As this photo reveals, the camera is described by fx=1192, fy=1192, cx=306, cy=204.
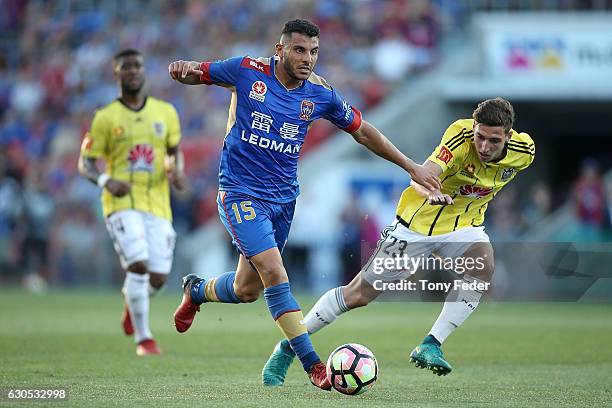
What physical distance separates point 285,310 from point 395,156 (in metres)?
1.40

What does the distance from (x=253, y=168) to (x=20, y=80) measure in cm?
2109

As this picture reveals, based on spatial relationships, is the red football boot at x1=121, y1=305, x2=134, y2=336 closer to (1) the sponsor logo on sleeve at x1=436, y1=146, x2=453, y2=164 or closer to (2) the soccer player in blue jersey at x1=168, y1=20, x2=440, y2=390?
(2) the soccer player in blue jersey at x1=168, y1=20, x2=440, y2=390

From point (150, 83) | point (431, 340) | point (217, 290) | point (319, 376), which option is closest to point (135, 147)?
point (217, 290)

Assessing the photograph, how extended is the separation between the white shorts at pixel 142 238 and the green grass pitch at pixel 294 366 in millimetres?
919

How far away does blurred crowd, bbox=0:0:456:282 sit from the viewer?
2478cm

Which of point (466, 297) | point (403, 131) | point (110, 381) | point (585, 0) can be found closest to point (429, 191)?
point (466, 297)

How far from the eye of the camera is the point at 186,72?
8508 mm

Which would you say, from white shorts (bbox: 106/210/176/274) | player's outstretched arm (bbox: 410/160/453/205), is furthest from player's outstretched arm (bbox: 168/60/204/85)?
white shorts (bbox: 106/210/176/274)

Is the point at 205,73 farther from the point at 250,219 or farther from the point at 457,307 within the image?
the point at 457,307

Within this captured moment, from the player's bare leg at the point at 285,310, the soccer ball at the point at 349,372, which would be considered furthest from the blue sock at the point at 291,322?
the soccer ball at the point at 349,372

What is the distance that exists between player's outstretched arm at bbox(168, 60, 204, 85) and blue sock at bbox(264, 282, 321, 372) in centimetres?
160

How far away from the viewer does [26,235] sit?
2475 cm

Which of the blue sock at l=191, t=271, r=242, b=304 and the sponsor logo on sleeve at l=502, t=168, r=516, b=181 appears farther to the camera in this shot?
the sponsor logo on sleeve at l=502, t=168, r=516, b=181

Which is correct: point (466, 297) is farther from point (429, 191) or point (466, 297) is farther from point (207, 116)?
point (207, 116)
